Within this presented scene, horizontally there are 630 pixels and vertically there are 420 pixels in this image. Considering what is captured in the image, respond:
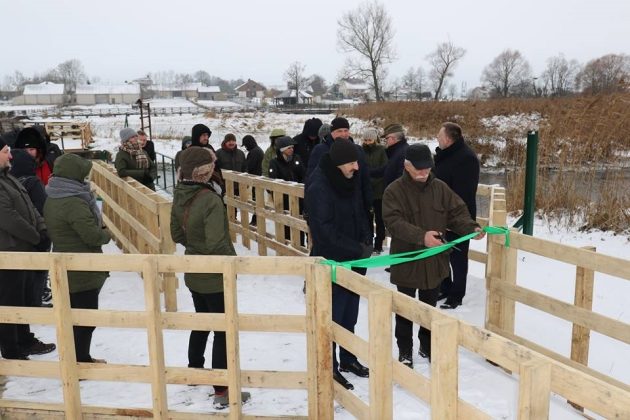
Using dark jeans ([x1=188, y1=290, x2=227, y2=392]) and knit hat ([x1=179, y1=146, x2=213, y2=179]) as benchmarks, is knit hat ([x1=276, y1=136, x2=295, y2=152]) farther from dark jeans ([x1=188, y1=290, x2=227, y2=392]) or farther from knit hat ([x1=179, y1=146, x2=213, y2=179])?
dark jeans ([x1=188, y1=290, x2=227, y2=392])

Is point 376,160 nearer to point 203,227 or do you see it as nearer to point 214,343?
point 203,227

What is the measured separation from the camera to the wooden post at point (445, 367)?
2.44 metres

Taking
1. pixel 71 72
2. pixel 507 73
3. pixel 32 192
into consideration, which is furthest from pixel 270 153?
pixel 71 72

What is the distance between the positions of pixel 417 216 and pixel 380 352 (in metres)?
1.52

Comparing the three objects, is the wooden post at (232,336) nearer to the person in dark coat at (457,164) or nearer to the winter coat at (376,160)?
the person in dark coat at (457,164)

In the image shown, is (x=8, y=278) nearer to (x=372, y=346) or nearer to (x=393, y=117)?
(x=372, y=346)

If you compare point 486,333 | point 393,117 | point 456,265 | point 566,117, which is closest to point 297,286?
point 456,265

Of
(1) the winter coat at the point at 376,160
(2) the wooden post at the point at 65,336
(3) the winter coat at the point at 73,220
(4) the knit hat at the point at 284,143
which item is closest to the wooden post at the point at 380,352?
(2) the wooden post at the point at 65,336

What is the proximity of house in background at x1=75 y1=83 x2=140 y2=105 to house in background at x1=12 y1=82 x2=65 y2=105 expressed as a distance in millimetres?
3199

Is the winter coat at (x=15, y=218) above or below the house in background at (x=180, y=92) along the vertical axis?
below

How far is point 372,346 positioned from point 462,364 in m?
1.75

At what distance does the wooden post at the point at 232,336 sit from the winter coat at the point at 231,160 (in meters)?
5.80

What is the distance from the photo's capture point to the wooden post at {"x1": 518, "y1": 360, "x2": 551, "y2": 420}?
2.05 meters

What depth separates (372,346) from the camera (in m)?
2.91
